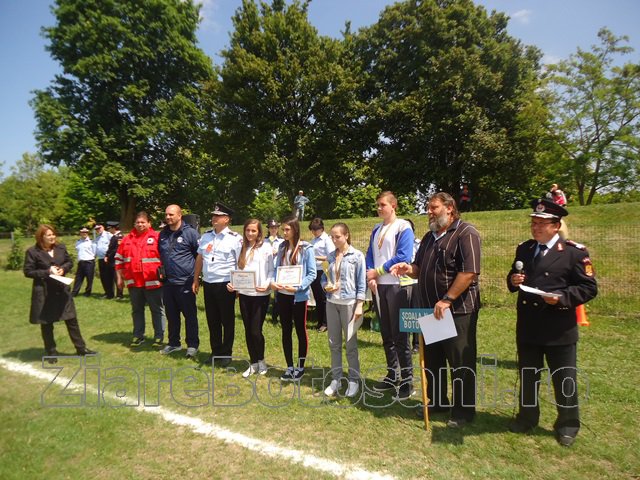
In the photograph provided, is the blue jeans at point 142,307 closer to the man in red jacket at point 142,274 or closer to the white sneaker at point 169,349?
the man in red jacket at point 142,274

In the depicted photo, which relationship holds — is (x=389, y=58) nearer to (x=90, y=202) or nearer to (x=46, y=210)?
(x=90, y=202)

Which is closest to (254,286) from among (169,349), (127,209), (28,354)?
(169,349)

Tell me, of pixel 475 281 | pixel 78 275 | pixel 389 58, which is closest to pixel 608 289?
pixel 475 281

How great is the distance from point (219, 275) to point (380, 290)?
8.05 ft

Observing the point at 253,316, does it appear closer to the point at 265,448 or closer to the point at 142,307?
the point at 265,448

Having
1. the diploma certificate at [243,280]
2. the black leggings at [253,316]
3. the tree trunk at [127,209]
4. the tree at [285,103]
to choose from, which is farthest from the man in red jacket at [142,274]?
the tree trunk at [127,209]

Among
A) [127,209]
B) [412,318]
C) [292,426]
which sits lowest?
[292,426]

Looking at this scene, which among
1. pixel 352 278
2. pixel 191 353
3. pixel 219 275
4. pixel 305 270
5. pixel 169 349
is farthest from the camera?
pixel 169 349

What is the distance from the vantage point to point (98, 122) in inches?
1090

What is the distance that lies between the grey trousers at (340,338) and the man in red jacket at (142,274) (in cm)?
340

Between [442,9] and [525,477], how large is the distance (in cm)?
2874

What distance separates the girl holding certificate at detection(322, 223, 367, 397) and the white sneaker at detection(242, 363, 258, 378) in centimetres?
118

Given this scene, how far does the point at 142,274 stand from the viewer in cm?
655

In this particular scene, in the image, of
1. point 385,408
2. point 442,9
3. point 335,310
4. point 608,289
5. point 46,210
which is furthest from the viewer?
point 46,210
